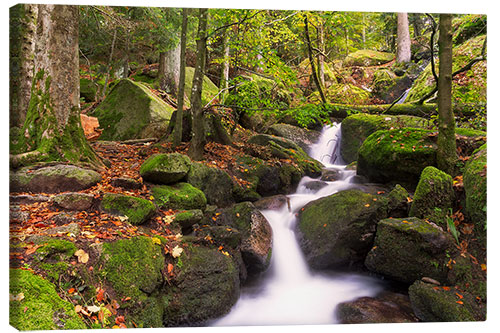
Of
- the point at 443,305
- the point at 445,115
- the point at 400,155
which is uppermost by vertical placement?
the point at 445,115

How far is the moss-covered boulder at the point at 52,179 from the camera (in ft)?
9.23

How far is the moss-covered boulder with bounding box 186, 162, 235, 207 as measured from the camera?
13.4 ft

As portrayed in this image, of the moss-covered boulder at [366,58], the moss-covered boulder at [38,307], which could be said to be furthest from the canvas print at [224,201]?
the moss-covered boulder at [366,58]

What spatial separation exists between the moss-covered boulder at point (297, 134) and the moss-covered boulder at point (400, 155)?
2.33m

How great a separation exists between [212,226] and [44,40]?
2.90 metres

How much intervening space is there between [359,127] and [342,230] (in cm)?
312

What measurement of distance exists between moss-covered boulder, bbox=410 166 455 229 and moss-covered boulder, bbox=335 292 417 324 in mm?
972

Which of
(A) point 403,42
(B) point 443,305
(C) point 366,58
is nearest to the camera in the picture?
(B) point 443,305

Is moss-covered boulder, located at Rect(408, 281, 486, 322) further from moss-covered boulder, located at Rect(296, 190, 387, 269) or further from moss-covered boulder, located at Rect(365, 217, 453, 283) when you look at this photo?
moss-covered boulder, located at Rect(296, 190, 387, 269)

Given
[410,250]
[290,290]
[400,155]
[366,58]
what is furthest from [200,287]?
[366,58]

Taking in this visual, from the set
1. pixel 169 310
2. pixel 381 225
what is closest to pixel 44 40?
pixel 169 310

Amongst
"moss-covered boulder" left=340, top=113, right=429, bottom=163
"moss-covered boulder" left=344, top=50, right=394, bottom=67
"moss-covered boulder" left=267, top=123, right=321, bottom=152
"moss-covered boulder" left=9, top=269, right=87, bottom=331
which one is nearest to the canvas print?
"moss-covered boulder" left=9, top=269, right=87, bottom=331

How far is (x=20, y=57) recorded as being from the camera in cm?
397

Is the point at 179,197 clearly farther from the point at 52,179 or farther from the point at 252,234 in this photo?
the point at 52,179
